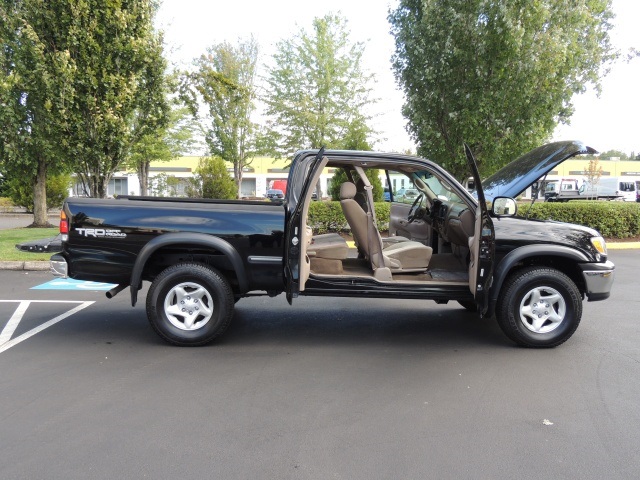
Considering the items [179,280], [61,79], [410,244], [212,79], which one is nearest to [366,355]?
[410,244]

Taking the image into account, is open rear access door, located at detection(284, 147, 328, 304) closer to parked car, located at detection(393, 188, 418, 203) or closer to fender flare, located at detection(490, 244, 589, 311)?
fender flare, located at detection(490, 244, 589, 311)

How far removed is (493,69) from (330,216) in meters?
5.45

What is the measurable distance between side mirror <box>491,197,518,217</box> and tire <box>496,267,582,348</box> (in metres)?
0.63

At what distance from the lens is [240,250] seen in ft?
16.0

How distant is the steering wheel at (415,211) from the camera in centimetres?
647

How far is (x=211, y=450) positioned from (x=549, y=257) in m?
3.83

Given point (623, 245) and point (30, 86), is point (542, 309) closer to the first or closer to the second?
point (623, 245)

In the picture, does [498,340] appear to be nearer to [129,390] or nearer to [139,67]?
[129,390]

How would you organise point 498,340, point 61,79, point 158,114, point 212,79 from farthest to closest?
point 212,79, point 158,114, point 61,79, point 498,340

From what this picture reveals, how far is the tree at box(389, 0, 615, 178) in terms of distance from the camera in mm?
11828

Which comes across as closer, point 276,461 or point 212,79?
point 276,461

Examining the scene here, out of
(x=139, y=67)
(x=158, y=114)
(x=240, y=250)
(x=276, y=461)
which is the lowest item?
(x=276, y=461)

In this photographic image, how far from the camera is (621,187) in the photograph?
42000mm

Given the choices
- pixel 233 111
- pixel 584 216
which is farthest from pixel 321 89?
pixel 584 216
